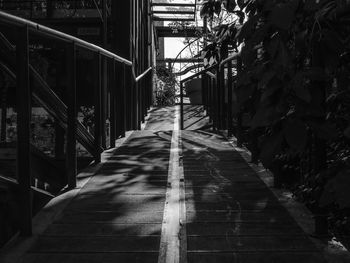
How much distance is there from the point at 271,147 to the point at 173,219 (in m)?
1.84

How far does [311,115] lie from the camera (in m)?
1.49

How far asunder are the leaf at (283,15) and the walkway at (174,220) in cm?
143

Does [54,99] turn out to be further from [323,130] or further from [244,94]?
[323,130]

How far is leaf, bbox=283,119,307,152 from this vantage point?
1.41m

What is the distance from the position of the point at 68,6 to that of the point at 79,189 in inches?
289

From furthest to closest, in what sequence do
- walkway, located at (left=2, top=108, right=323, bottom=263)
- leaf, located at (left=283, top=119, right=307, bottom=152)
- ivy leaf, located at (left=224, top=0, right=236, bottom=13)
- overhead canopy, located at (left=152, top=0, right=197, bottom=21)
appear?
1. overhead canopy, located at (left=152, top=0, right=197, bottom=21)
2. ivy leaf, located at (left=224, top=0, right=236, bottom=13)
3. walkway, located at (left=2, top=108, right=323, bottom=263)
4. leaf, located at (left=283, top=119, right=307, bottom=152)

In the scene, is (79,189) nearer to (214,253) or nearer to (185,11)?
(214,253)

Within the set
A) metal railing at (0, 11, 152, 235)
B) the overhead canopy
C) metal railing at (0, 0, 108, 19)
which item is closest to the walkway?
metal railing at (0, 11, 152, 235)

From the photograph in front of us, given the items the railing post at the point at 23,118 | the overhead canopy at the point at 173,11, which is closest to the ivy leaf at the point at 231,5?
the railing post at the point at 23,118

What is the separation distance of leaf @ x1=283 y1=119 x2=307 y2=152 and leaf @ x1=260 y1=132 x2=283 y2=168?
0.08ft

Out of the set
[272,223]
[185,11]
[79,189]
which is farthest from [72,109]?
[185,11]

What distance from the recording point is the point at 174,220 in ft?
10.4

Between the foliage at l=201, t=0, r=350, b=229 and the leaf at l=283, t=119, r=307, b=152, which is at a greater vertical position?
the foliage at l=201, t=0, r=350, b=229

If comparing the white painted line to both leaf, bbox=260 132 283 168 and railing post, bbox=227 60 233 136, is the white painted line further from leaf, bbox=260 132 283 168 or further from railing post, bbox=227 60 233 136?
railing post, bbox=227 60 233 136
